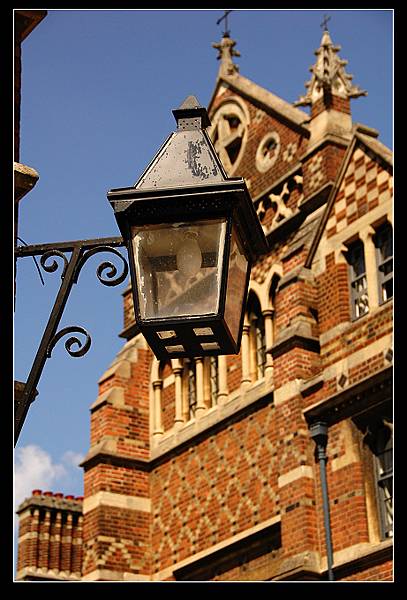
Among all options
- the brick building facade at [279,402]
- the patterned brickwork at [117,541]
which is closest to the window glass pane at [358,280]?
the brick building facade at [279,402]

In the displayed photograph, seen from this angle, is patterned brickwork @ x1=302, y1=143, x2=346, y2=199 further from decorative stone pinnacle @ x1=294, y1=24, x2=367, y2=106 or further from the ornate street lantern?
the ornate street lantern

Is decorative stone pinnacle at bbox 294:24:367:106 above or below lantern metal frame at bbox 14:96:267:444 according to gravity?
above

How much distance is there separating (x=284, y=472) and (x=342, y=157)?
5655 millimetres

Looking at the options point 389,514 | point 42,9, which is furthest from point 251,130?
point 42,9

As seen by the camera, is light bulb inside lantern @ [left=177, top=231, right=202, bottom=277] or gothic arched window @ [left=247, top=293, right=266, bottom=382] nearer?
light bulb inside lantern @ [left=177, top=231, right=202, bottom=277]

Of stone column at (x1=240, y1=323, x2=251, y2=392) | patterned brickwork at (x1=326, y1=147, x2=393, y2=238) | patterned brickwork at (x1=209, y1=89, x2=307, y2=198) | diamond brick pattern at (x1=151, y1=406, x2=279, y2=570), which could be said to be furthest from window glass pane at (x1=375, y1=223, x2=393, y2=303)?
patterned brickwork at (x1=209, y1=89, x2=307, y2=198)

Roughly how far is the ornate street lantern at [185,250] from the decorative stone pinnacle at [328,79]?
1656 cm

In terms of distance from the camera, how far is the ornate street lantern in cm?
446

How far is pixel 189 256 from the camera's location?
4578 mm

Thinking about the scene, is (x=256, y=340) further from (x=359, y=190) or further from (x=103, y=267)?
(x=103, y=267)

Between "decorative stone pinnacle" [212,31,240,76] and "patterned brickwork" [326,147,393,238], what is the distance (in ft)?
23.4

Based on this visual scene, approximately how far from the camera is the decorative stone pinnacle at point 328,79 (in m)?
20.9

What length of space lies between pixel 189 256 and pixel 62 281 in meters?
0.55

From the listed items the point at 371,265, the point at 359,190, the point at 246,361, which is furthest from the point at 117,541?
the point at 359,190
